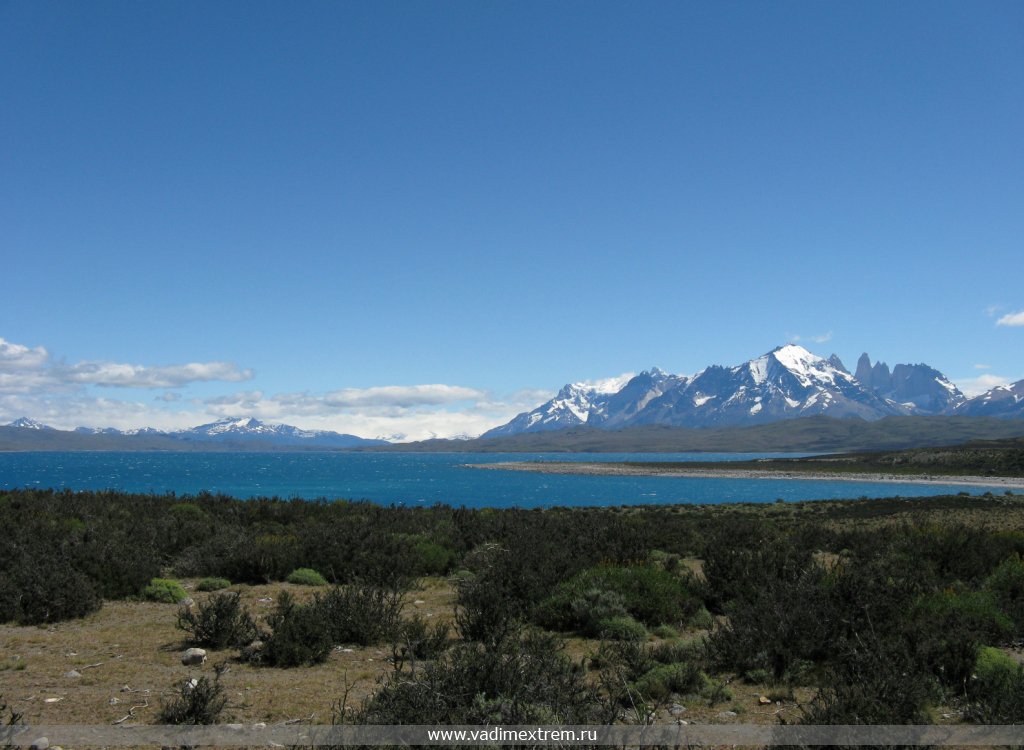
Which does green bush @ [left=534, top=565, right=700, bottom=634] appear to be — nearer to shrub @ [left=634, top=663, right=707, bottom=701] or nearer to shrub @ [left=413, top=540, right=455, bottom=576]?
shrub @ [left=634, top=663, right=707, bottom=701]

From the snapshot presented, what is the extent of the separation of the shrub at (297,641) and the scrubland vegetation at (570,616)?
28mm

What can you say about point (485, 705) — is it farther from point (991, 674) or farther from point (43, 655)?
point (43, 655)

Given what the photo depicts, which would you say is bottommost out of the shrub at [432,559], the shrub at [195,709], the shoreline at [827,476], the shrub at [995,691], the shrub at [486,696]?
the shoreline at [827,476]

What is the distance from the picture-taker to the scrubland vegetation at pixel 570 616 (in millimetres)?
6625

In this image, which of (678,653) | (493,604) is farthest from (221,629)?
(678,653)

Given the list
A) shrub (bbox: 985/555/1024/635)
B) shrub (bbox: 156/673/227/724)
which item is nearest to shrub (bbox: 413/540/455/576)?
shrub (bbox: 156/673/227/724)

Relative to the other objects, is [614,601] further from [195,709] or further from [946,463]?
[946,463]

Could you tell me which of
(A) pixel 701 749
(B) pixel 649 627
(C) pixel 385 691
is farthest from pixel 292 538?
(A) pixel 701 749

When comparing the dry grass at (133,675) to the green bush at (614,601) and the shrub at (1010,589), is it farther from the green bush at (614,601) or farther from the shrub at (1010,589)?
the shrub at (1010,589)

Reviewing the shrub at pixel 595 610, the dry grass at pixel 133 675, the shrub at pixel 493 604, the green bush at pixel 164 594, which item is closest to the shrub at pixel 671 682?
the shrub at pixel 493 604

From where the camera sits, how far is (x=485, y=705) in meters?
5.87

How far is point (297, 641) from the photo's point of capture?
9094mm

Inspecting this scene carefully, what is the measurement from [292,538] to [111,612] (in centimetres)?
608

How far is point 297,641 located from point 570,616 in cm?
465
